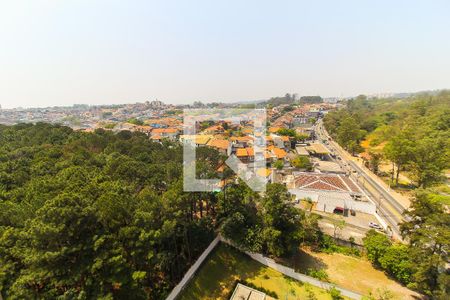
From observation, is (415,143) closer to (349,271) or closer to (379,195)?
(379,195)

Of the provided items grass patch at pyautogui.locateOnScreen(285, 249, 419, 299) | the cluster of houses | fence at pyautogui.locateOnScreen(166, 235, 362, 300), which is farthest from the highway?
fence at pyautogui.locateOnScreen(166, 235, 362, 300)

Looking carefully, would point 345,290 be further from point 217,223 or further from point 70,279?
point 70,279

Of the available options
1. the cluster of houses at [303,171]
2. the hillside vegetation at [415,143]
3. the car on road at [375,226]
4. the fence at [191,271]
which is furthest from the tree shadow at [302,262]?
the hillside vegetation at [415,143]

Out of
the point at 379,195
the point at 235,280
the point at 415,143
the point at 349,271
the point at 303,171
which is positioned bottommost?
the point at 349,271

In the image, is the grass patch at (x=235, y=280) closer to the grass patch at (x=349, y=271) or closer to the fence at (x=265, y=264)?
the fence at (x=265, y=264)

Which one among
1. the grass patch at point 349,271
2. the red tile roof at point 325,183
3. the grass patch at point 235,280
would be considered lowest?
the grass patch at point 349,271

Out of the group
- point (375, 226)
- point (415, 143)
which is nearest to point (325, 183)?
point (375, 226)
